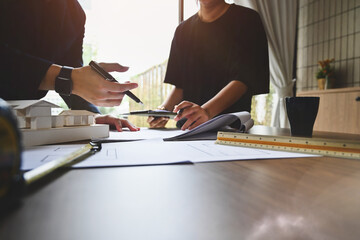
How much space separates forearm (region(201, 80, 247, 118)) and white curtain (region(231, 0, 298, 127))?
5.35 ft

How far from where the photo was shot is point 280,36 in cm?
288

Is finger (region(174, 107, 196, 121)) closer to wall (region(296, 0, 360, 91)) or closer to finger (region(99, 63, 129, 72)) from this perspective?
finger (region(99, 63, 129, 72))

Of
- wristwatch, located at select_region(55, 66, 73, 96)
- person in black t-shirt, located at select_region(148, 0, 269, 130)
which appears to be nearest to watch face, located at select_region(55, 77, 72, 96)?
wristwatch, located at select_region(55, 66, 73, 96)

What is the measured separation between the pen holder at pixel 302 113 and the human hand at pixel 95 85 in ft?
1.47

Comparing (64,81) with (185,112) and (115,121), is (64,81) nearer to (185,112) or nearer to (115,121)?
(115,121)

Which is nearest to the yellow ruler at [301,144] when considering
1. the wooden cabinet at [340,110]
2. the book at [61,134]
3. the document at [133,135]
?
the document at [133,135]

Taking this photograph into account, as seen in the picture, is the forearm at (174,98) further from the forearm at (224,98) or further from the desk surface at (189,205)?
the desk surface at (189,205)

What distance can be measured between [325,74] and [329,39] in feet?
1.38

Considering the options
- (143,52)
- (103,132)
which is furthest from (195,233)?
(143,52)

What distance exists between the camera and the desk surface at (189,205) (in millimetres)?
149

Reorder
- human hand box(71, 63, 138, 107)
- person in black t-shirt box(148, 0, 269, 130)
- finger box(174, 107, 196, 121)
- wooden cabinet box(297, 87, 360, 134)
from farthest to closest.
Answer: wooden cabinet box(297, 87, 360, 134)
person in black t-shirt box(148, 0, 269, 130)
finger box(174, 107, 196, 121)
human hand box(71, 63, 138, 107)

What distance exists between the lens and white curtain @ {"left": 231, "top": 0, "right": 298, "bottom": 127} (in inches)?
111

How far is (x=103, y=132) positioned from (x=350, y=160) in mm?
584

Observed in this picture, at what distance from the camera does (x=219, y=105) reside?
1228mm
